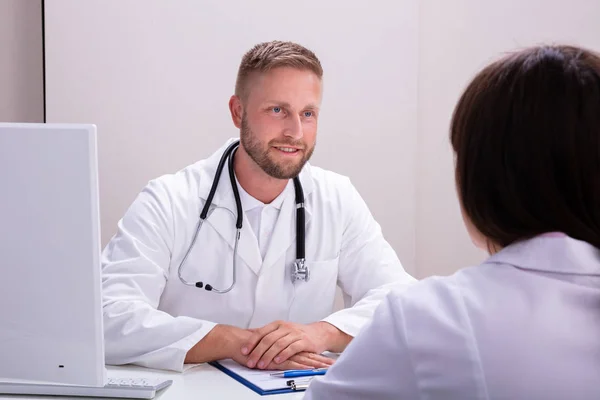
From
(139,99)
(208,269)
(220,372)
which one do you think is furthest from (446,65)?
(220,372)

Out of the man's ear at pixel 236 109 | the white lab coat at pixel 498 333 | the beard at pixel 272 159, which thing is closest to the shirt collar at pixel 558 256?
the white lab coat at pixel 498 333

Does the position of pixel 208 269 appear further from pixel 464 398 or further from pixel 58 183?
pixel 464 398

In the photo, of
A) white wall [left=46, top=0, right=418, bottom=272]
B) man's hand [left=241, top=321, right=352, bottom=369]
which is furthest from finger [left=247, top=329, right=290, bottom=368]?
white wall [left=46, top=0, right=418, bottom=272]

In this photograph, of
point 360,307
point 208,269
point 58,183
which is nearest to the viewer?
point 58,183

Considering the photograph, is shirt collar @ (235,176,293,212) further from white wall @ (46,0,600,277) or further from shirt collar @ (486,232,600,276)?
shirt collar @ (486,232,600,276)

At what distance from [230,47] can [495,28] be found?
106 cm

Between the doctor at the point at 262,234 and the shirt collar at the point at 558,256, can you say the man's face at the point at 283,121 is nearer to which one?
the doctor at the point at 262,234

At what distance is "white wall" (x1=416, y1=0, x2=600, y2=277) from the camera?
302 centimetres

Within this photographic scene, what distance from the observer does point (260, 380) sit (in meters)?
1.44

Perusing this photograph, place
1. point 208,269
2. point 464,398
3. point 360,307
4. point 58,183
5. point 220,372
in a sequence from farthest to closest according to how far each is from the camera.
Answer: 1. point 208,269
2. point 360,307
3. point 220,372
4. point 58,183
5. point 464,398

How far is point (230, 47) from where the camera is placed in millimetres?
2971

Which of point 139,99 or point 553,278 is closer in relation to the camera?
point 553,278

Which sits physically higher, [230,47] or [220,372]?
[230,47]

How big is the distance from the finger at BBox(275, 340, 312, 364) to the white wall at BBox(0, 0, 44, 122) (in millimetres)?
1661
